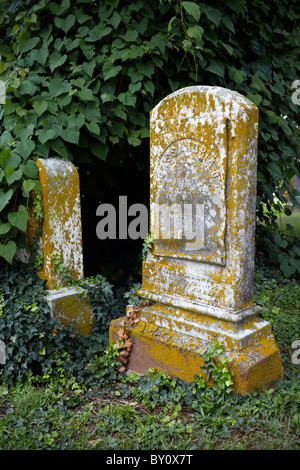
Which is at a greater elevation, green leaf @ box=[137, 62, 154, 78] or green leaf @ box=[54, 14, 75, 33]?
green leaf @ box=[54, 14, 75, 33]

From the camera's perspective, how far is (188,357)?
276 centimetres

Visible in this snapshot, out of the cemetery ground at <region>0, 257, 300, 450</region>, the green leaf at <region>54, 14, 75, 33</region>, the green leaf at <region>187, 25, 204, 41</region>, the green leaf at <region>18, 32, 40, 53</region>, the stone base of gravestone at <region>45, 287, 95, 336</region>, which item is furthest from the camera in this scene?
the green leaf at <region>18, 32, 40, 53</region>

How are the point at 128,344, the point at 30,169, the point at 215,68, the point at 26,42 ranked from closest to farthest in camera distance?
the point at 128,344, the point at 30,169, the point at 26,42, the point at 215,68

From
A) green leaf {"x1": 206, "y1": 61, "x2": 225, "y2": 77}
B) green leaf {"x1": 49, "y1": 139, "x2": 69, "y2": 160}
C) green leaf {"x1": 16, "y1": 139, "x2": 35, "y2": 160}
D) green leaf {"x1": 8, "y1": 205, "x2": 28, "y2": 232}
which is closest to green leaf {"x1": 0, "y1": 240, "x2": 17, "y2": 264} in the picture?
green leaf {"x1": 8, "y1": 205, "x2": 28, "y2": 232}

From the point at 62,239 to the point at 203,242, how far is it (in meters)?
1.24

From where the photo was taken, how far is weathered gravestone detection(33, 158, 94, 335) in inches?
130

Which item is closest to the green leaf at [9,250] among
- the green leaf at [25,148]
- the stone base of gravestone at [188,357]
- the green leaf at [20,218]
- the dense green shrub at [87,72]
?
the dense green shrub at [87,72]

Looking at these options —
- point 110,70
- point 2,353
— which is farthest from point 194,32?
point 2,353

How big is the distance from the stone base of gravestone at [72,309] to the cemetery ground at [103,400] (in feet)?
0.24

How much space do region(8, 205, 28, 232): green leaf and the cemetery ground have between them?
1.57ft

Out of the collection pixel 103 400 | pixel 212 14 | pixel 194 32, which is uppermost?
pixel 212 14

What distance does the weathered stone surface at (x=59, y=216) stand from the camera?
3305mm

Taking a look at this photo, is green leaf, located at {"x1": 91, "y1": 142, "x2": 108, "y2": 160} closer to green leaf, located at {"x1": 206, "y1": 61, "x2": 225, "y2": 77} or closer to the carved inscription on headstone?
the carved inscription on headstone

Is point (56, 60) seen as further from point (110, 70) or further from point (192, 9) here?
point (192, 9)
